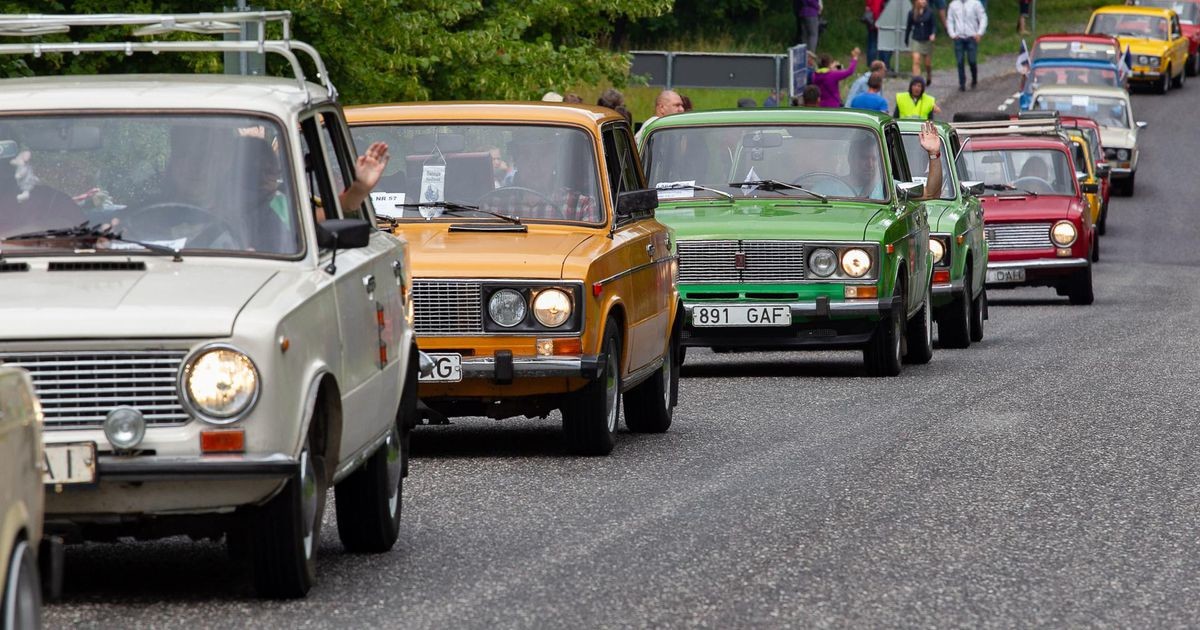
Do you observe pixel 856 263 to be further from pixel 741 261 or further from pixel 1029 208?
pixel 1029 208

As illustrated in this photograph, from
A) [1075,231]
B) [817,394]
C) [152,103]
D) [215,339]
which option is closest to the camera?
[215,339]

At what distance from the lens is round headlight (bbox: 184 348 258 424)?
23.3ft

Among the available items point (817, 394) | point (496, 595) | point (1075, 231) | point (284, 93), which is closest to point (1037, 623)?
point (496, 595)

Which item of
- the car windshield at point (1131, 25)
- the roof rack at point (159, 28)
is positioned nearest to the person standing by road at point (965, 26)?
the car windshield at point (1131, 25)

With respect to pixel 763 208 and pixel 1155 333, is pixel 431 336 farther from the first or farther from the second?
pixel 1155 333

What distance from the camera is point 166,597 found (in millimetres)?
7785

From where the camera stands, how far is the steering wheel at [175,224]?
26.2 ft

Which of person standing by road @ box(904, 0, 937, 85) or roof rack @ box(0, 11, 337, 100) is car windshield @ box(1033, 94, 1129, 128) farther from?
roof rack @ box(0, 11, 337, 100)

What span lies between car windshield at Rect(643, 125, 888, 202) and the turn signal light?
406 inches

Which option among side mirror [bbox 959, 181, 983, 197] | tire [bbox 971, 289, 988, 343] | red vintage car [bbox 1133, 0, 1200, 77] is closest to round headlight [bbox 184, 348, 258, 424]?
side mirror [bbox 959, 181, 983, 197]

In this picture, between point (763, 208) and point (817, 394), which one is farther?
point (763, 208)

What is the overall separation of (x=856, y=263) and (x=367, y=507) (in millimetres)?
8226

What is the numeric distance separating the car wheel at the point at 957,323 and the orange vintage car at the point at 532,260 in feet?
24.1

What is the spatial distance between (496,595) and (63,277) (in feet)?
5.66
